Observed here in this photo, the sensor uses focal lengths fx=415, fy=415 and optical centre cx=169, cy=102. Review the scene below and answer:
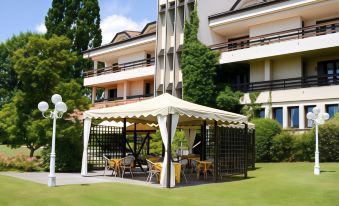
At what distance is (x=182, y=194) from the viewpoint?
42.4ft

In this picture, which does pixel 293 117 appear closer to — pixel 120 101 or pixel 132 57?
pixel 120 101

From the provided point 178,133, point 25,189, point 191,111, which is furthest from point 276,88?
point 25,189

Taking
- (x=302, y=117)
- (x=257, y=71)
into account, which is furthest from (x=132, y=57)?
(x=302, y=117)

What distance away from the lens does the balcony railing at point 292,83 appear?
27495 millimetres

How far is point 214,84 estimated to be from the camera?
32.6 meters

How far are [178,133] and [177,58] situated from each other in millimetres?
7418

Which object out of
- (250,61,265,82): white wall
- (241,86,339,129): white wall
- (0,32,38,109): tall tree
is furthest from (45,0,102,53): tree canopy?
(241,86,339,129): white wall

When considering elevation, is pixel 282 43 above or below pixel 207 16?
below

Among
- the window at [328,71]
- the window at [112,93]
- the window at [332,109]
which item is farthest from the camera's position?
the window at [112,93]

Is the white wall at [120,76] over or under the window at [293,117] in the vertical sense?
over

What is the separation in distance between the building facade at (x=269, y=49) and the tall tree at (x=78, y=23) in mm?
13885

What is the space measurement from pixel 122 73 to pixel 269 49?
1699 cm

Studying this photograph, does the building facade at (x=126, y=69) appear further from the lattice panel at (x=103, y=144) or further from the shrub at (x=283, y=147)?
the lattice panel at (x=103, y=144)

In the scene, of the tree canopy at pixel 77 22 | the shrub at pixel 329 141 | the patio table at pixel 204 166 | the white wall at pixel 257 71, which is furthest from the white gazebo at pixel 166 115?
the tree canopy at pixel 77 22
